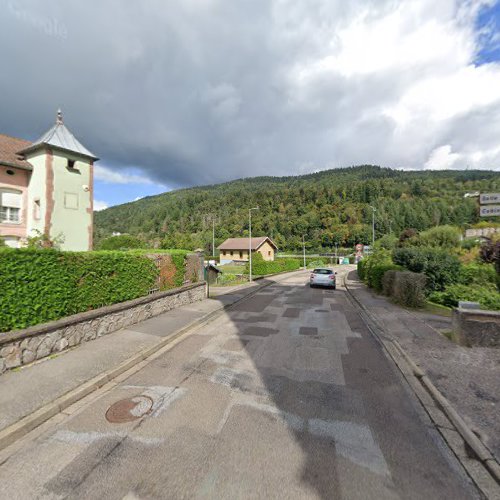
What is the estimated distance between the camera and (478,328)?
7.24 meters

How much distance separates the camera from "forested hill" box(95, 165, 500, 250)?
92.6 m

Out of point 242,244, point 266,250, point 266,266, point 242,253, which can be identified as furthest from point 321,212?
point 266,266

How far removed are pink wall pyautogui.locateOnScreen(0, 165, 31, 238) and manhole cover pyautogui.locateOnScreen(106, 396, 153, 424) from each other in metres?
17.4

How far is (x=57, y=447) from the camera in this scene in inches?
142

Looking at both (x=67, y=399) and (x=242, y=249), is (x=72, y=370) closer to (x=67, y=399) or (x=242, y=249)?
(x=67, y=399)

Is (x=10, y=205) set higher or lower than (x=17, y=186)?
lower

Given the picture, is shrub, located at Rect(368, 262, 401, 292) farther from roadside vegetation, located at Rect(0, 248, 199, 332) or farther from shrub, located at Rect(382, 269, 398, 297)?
roadside vegetation, located at Rect(0, 248, 199, 332)

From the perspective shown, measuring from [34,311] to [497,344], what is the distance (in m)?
11.2

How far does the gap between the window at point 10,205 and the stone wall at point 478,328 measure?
22.7 meters

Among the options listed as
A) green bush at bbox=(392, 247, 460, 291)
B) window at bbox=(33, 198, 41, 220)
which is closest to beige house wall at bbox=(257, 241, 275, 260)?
green bush at bbox=(392, 247, 460, 291)

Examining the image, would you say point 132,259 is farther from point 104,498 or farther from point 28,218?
point 28,218

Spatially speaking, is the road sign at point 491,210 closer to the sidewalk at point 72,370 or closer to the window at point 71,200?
the sidewalk at point 72,370

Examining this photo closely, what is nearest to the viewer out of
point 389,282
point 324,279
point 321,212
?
A: point 389,282

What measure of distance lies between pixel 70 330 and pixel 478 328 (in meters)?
10.3
